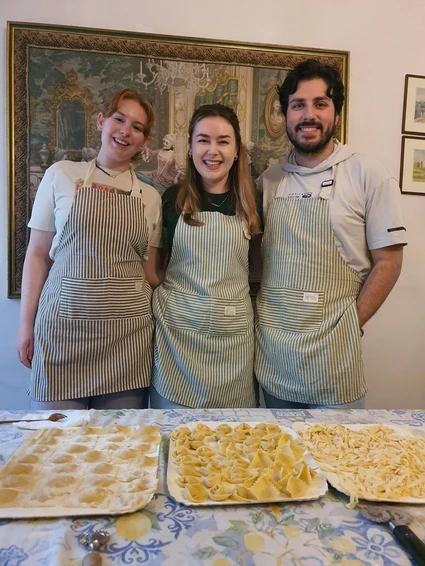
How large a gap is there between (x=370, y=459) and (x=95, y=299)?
84 cm

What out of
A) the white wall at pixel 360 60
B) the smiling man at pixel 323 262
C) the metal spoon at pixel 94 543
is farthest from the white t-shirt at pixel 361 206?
the metal spoon at pixel 94 543

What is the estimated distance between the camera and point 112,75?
1.62 metres

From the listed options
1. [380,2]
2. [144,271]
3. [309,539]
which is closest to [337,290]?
[144,271]

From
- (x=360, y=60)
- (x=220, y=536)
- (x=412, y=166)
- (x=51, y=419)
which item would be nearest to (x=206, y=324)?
(x=51, y=419)

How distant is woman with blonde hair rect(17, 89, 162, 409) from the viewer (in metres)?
1.30

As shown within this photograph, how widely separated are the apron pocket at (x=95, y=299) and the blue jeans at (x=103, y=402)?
0.80 feet

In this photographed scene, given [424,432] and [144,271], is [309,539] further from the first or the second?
[144,271]

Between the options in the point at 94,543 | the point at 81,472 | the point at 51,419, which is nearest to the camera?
the point at 94,543

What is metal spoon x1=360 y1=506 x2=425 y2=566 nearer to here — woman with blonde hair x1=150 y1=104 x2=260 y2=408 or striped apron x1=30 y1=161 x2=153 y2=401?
woman with blonde hair x1=150 y1=104 x2=260 y2=408

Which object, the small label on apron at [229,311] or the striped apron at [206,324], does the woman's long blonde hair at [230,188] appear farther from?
the small label on apron at [229,311]

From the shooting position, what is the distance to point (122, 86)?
5.35 feet

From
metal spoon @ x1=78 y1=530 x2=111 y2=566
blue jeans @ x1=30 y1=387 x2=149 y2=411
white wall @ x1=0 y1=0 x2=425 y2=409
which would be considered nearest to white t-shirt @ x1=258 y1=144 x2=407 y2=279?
white wall @ x1=0 y1=0 x2=425 y2=409

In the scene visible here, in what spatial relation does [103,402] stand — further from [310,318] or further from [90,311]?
[310,318]

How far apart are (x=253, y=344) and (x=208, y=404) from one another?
23 cm
